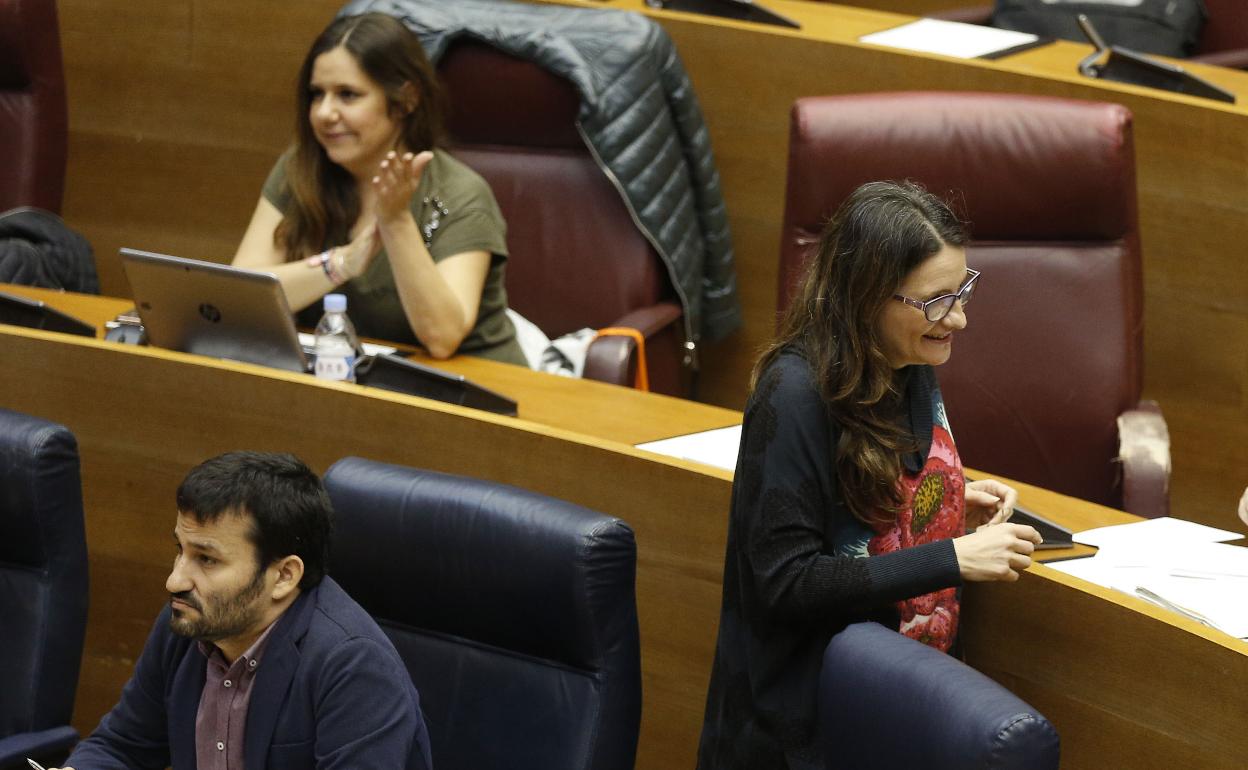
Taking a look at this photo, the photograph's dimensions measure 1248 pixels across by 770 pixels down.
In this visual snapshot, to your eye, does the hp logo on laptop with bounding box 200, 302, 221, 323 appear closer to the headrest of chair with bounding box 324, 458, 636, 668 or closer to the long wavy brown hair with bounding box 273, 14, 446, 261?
the long wavy brown hair with bounding box 273, 14, 446, 261

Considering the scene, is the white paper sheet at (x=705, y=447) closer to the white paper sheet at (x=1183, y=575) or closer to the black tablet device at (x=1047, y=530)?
the black tablet device at (x=1047, y=530)

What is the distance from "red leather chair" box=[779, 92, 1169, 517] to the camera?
2.61 metres

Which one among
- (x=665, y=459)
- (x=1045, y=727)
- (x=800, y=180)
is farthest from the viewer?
(x=800, y=180)

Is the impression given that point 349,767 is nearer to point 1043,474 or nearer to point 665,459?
point 665,459

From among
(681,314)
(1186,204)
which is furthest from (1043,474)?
(681,314)

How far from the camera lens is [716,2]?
10.9 ft

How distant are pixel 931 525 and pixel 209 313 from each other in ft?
3.72

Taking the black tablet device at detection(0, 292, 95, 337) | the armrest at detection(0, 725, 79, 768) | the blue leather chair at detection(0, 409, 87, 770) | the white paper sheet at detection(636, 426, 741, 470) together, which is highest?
the white paper sheet at detection(636, 426, 741, 470)

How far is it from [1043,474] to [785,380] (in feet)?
3.91

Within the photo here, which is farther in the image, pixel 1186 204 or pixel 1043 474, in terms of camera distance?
pixel 1186 204

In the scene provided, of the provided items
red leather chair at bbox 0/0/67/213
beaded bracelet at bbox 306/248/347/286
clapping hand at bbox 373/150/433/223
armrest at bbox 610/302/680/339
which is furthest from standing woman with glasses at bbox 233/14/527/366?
red leather chair at bbox 0/0/67/213

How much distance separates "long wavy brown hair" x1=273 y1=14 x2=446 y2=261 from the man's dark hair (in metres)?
1.16

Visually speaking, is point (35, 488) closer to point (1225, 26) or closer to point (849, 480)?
point (849, 480)

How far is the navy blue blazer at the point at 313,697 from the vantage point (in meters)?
1.60
